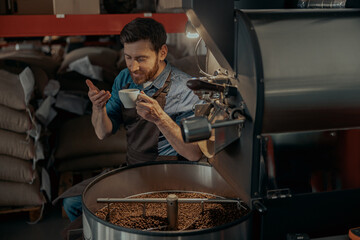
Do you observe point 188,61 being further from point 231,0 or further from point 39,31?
point 231,0

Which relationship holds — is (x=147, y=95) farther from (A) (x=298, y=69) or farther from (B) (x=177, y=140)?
(A) (x=298, y=69)

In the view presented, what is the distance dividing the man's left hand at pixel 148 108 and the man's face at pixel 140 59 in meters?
0.41

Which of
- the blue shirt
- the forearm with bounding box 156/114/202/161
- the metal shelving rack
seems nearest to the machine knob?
the forearm with bounding box 156/114/202/161

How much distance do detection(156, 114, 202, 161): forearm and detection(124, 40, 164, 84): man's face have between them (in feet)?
1.23

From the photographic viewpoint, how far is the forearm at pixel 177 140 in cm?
176

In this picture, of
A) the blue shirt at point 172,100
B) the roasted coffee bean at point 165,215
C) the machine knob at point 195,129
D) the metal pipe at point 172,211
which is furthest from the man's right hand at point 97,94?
the machine knob at point 195,129

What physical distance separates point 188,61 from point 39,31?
1444mm

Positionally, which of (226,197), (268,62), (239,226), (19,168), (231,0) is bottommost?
(19,168)

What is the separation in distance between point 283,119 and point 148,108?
2.25 ft

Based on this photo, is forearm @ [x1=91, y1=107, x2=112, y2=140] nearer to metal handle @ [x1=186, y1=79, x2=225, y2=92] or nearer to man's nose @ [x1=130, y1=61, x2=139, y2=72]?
man's nose @ [x1=130, y1=61, x2=139, y2=72]

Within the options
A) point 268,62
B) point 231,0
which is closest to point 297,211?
point 268,62

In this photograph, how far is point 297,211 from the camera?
1122 millimetres

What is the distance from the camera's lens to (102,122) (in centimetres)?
211

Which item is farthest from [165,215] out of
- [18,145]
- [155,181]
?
[18,145]
